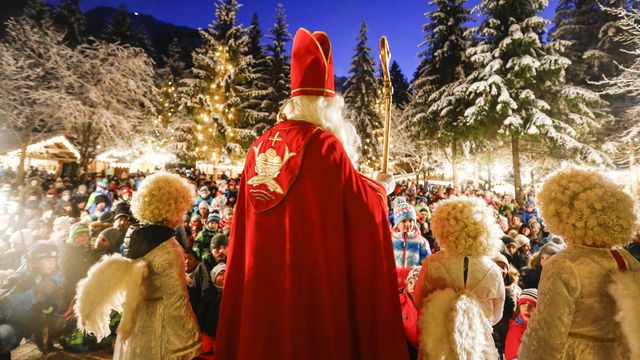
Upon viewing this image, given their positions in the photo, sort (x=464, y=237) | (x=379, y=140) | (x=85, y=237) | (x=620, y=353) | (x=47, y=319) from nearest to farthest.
Answer: (x=620, y=353)
(x=464, y=237)
(x=47, y=319)
(x=85, y=237)
(x=379, y=140)

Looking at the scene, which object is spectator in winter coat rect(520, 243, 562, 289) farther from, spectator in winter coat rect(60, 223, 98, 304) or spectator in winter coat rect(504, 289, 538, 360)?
spectator in winter coat rect(60, 223, 98, 304)

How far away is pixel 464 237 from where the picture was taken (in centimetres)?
247


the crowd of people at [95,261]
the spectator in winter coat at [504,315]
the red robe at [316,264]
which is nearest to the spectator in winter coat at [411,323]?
the red robe at [316,264]

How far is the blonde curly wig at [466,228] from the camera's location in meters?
2.44

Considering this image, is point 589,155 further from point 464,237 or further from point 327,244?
point 327,244

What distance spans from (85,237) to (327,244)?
18.7ft

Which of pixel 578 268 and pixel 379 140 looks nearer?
pixel 578 268

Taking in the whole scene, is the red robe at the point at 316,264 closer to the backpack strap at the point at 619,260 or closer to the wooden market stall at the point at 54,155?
the backpack strap at the point at 619,260

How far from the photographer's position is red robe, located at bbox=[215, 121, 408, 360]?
188 centimetres

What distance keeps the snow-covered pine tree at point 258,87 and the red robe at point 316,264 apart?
93.7 feet

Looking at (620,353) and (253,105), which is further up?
(253,105)

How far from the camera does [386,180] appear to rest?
2.46 meters

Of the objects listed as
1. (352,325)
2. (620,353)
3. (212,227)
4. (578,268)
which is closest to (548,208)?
(578,268)

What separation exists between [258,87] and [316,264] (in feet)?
108
